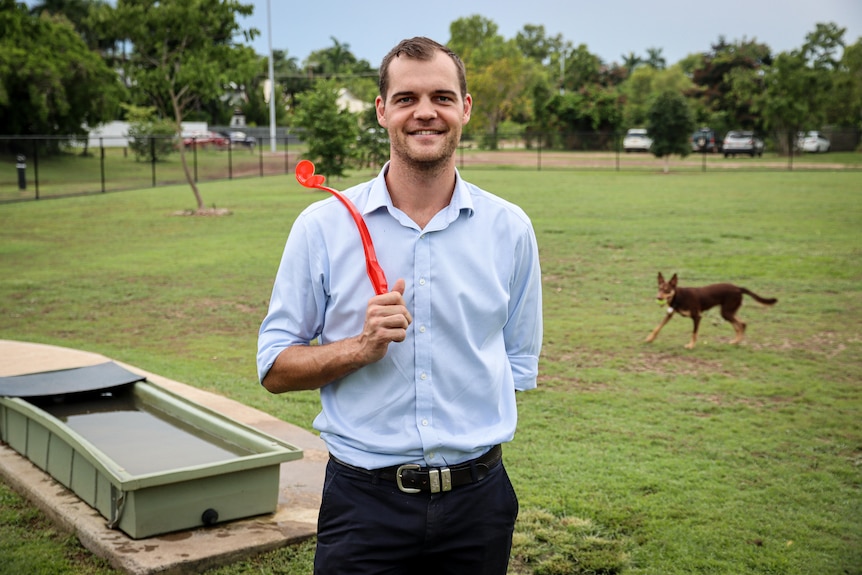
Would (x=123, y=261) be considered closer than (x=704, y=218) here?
Yes

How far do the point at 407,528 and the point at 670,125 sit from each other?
4032 centimetres

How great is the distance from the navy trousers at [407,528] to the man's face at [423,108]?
2.94 feet

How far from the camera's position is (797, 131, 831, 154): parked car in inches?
2105

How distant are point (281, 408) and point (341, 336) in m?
5.46

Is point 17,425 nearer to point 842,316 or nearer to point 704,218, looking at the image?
point 842,316

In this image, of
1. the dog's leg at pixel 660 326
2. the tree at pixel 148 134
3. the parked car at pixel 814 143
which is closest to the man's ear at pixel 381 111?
the dog's leg at pixel 660 326

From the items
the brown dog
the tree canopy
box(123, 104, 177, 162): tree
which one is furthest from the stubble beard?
box(123, 104, 177, 162): tree

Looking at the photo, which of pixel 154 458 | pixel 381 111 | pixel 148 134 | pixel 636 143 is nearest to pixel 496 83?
pixel 636 143

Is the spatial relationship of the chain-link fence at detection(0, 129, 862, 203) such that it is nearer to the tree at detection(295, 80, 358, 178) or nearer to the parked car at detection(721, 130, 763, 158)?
the parked car at detection(721, 130, 763, 158)

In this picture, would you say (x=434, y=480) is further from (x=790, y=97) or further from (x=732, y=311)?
(x=790, y=97)

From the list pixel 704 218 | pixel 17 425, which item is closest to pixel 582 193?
pixel 704 218

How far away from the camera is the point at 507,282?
281 cm

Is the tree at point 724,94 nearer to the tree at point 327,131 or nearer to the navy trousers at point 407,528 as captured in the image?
the tree at point 327,131

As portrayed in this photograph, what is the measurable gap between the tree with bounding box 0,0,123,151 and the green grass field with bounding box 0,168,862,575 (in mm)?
18987
